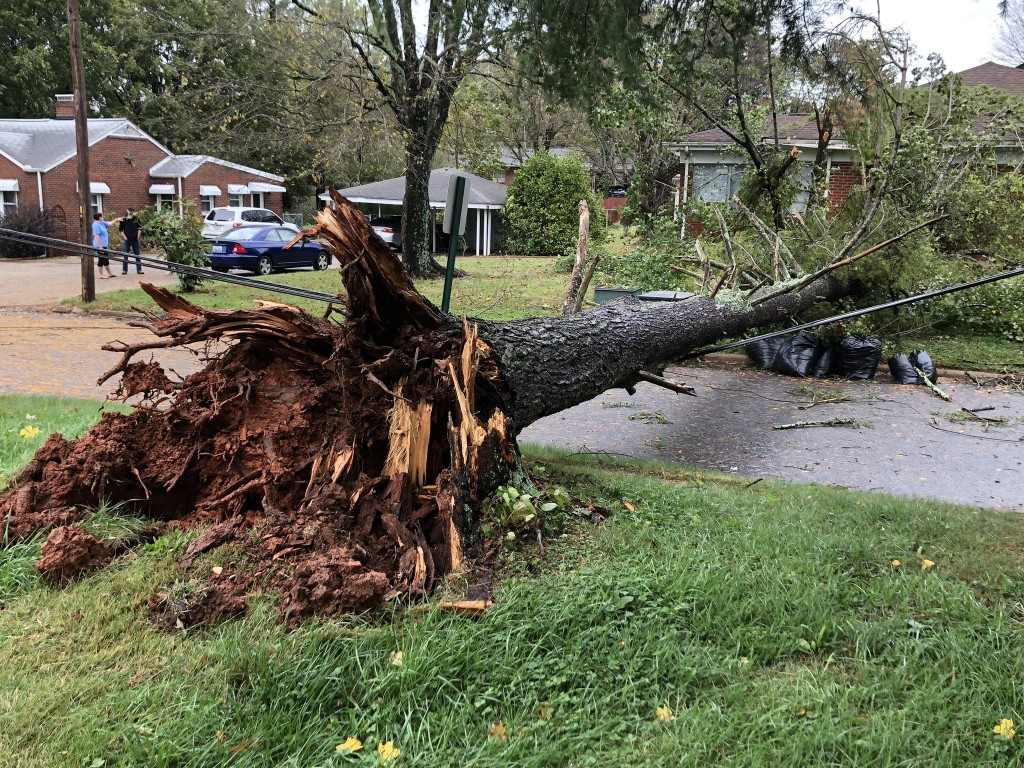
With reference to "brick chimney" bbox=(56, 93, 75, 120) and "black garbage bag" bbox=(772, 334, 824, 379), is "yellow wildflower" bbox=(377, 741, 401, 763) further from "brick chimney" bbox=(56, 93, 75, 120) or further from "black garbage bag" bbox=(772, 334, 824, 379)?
"brick chimney" bbox=(56, 93, 75, 120)

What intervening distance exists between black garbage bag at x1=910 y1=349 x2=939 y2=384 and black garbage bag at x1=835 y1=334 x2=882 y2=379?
440mm

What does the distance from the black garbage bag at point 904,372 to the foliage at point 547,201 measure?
63.7 ft

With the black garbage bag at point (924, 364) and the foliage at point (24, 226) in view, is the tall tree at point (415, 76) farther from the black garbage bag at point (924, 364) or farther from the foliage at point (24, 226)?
the foliage at point (24, 226)

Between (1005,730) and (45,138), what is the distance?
40.3 meters

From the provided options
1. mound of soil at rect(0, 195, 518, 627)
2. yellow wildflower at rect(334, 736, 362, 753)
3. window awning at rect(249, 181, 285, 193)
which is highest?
window awning at rect(249, 181, 285, 193)

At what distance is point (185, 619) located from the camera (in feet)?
Result: 9.61

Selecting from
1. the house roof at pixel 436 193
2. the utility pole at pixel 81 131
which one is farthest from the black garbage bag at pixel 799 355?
the house roof at pixel 436 193

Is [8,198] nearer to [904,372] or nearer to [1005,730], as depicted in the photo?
[904,372]

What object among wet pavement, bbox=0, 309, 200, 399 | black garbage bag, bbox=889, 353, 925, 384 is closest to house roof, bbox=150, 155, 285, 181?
wet pavement, bbox=0, 309, 200, 399

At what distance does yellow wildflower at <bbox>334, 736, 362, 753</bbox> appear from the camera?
236cm

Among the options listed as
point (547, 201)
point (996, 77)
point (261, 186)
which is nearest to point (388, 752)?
point (996, 77)

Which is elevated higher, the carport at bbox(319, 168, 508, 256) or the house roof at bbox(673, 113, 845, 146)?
the house roof at bbox(673, 113, 845, 146)

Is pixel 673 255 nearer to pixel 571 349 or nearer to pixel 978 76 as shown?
pixel 571 349

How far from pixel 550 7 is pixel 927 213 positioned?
8.48 m
